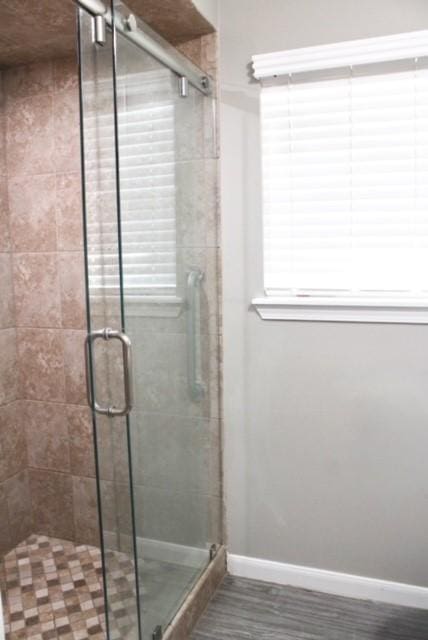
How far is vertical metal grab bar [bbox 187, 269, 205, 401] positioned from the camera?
1966 millimetres

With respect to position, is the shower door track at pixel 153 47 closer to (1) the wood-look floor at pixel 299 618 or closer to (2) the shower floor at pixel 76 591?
(2) the shower floor at pixel 76 591

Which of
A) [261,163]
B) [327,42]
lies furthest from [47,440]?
[327,42]

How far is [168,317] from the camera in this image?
1785 mm

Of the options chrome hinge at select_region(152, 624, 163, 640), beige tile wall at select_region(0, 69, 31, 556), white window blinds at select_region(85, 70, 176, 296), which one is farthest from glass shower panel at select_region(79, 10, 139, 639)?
beige tile wall at select_region(0, 69, 31, 556)

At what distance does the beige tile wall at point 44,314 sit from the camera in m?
2.40

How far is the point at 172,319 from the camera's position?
5.97ft

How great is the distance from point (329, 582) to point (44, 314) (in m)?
1.69

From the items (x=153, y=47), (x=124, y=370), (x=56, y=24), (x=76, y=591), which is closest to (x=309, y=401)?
(x=124, y=370)

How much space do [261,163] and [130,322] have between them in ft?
→ 3.11

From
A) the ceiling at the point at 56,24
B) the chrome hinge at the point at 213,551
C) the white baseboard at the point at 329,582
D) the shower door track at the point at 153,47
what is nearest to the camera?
the shower door track at the point at 153,47

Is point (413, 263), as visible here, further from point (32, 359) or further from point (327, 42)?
point (32, 359)

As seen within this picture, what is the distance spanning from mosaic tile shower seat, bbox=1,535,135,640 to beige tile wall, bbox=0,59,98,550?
0.09 m

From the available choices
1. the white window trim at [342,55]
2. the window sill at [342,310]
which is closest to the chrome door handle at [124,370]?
the window sill at [342,310]

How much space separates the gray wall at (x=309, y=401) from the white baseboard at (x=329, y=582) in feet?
0.11
